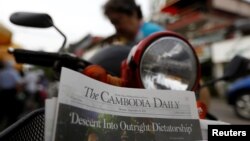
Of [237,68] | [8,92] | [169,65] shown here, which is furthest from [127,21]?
[8,92]

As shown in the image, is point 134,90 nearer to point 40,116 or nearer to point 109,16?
point 40,116

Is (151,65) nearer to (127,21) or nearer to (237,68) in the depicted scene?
(237,68)

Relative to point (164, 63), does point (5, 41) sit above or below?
above

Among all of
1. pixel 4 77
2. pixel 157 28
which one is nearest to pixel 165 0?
pixel 157 28

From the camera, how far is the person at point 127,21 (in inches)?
72.1

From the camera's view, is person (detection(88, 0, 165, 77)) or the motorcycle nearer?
the motorcycle

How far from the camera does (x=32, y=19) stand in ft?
4.29

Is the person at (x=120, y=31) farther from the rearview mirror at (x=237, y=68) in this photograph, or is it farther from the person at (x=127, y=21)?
the rearview mirror at (x=237, y=68)

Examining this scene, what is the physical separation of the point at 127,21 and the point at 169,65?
0.73 metres

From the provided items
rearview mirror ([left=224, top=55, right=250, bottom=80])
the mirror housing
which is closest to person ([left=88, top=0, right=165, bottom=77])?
the mirror housing

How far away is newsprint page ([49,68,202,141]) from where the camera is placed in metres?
0.83

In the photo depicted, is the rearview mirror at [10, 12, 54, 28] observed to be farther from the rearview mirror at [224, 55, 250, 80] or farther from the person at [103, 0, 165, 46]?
the rearview mirror at [224, 55, 250, 80]

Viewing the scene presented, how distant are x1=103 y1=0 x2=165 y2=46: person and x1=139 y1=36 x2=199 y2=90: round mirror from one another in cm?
59

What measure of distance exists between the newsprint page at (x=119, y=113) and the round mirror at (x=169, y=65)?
19cm
